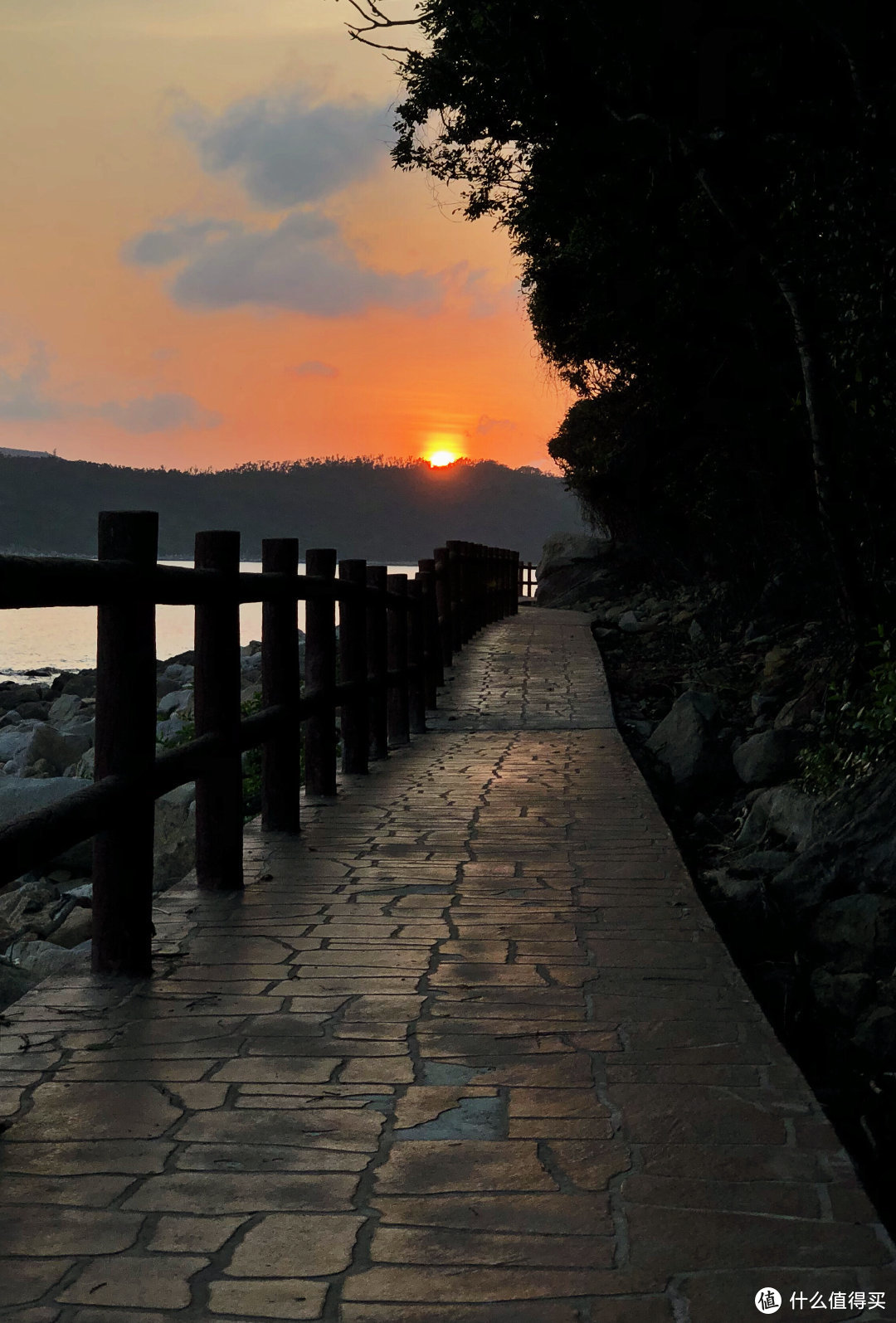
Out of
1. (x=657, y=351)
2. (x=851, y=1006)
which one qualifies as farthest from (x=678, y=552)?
(x=851, y=1006)

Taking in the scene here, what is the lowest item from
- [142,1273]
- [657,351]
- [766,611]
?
[142,1273]

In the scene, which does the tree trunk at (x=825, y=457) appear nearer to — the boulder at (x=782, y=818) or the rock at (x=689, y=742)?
the boulder at (x=782, y=818)

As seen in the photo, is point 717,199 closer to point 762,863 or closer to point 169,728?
point 762,863

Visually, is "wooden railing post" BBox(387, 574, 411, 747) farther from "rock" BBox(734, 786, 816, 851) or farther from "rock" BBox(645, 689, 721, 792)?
"rock" BBox(734, 786, 816, 851)

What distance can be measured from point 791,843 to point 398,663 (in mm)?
3644

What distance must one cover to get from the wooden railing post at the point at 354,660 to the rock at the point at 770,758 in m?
2.80

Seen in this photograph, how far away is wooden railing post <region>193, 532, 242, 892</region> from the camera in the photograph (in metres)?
5.09

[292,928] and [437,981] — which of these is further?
[292,928]

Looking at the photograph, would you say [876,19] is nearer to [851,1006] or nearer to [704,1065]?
[851,1006]

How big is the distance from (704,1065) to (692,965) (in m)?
0.88

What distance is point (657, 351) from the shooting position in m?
17.0

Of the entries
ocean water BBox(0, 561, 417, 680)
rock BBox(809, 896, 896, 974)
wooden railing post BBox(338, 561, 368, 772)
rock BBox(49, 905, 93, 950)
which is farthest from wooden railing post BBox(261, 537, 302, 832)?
ocean water BBox(0, 561, 417, 680)

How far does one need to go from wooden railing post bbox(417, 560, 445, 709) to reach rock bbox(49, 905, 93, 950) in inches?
169

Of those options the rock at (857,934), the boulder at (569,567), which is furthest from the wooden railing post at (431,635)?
the boulder at (569,567)
